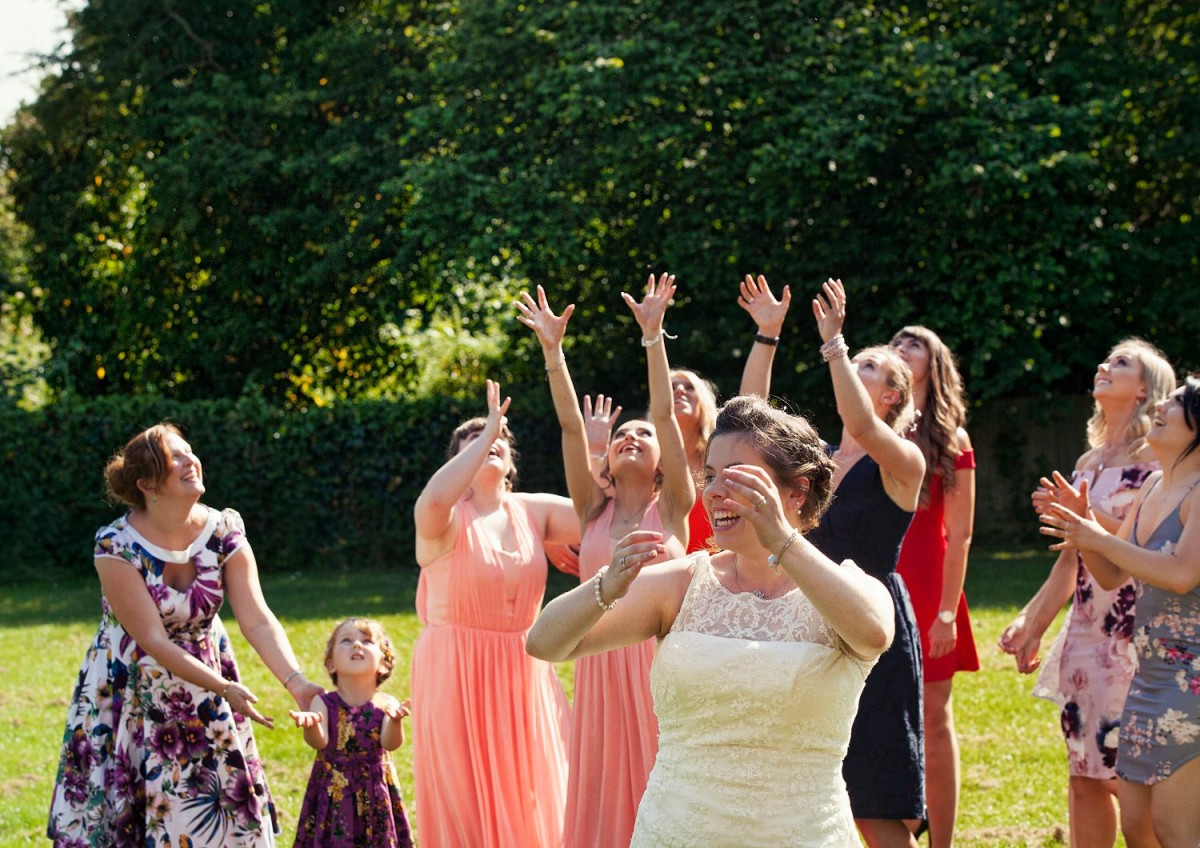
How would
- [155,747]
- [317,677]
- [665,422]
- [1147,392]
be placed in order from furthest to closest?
[317,677], [1147,392], [155,747], [665,422]

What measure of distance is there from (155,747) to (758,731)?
106 inches

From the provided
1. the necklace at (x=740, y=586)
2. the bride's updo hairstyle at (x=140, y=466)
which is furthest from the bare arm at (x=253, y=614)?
the necklace at (x=740, y=586)

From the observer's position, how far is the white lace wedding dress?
9.99 feet

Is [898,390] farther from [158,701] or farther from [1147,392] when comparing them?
[158,701]

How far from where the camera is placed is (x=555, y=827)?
5.46 meters

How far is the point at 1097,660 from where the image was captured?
5266 millimetres

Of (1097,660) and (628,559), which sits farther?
(1097,660)

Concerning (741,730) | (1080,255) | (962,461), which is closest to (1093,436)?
(962,461)

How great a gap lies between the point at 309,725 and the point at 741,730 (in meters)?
2.16

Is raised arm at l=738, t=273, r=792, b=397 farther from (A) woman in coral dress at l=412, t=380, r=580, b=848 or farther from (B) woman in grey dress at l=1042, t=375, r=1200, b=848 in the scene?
(B) woman in grey dress at l=1042, t=375, r=1200, b=848

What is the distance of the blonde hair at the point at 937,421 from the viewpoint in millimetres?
5430

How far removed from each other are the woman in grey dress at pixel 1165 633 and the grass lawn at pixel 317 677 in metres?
1.84

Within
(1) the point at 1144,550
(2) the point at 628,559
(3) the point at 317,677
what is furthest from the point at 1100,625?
(3) the point at 317,677

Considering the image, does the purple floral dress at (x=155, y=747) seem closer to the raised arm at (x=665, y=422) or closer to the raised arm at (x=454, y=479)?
the raised arm at (x=454, y=479)
